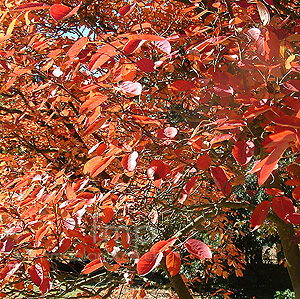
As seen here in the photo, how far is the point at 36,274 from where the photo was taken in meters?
1.27

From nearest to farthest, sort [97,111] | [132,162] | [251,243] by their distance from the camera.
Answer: [132,162]
[97,111]
[251,243]

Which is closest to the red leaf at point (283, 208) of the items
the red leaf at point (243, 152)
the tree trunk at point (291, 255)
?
the red leaf at point (243, 152)

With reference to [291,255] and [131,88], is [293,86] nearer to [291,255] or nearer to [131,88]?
[131,88]

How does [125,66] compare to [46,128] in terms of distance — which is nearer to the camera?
[125,66]

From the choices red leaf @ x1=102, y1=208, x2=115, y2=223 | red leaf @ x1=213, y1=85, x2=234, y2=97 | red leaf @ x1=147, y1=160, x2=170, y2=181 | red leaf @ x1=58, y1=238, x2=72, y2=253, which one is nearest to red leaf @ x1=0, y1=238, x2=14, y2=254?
red leaf @ x1=58, y1=238, x2=72, y2=253

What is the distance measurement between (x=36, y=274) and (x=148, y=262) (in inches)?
24.3

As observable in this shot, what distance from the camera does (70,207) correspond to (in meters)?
1.36

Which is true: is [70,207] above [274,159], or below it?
below

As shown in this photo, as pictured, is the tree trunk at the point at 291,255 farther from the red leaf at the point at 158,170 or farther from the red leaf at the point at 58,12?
the red leaf at the point at 58,12

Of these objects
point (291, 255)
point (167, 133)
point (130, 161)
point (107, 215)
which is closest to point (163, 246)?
point (130, 161)

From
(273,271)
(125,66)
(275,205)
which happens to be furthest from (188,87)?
(273,271)

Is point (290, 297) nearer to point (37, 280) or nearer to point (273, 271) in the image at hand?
point (273, 271)

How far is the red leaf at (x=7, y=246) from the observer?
1.22 meters

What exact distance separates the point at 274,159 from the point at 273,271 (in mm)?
7232
